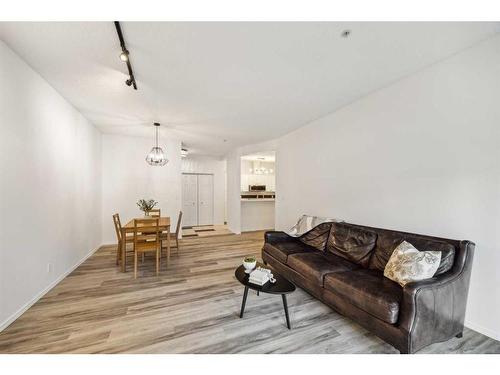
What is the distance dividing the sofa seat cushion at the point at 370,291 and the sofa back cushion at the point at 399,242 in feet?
0.56

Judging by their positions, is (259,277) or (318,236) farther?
(318,236)

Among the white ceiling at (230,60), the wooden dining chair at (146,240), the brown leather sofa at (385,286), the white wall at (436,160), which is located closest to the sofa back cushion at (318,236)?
the brown leather sofa at (385,286)

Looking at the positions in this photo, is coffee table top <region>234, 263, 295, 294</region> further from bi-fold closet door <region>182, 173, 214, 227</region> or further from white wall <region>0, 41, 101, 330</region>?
bi-fold closet door <region>182, 173, 214, 227</region>

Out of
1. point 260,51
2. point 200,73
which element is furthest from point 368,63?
point 200,73

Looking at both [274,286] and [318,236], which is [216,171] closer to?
[318,236]

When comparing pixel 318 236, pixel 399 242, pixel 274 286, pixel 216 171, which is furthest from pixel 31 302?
pixel 216 171

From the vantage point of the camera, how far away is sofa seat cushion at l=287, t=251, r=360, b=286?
2.34 m

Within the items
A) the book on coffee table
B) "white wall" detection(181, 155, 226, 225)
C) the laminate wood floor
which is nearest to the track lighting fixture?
the book on coffee table

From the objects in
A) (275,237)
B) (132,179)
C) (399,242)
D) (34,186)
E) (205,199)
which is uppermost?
(132,179)

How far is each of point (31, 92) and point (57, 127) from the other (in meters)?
0.67

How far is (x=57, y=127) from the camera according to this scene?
9.43 feet

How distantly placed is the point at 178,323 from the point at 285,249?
1.73m

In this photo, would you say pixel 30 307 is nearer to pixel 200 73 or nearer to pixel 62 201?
pixel 62 201

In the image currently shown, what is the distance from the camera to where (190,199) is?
25.3ft
